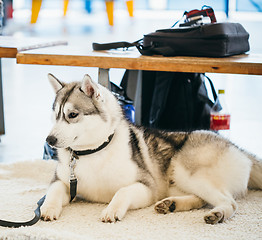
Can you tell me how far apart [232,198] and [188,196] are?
7.9 inches

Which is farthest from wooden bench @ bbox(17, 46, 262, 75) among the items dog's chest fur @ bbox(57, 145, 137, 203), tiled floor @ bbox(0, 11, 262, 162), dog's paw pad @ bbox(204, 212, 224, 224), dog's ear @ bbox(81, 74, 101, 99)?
tiled floor @ bbox(0, 11, 262, 162)

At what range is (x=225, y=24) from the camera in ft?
8.29

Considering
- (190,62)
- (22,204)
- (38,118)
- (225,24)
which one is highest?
(225,24)

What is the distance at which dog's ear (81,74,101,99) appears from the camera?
1.92 meters

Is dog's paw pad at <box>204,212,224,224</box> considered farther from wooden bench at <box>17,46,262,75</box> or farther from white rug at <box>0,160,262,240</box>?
wooden bench at <box>17,46,262,75</box>

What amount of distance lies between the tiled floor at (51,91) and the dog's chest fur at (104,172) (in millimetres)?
1304

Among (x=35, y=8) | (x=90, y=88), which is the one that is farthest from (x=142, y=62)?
(x=35, y=8)

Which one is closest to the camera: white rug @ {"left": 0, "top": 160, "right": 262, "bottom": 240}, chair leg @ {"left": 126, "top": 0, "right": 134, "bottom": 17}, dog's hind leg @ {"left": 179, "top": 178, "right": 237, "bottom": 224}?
white rug @ {"left": 0, "top": 160, "right": 262, "bottom": 240}

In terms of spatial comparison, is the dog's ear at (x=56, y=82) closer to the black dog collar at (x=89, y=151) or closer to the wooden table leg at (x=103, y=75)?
the black dog collar at (x=89, y=151)

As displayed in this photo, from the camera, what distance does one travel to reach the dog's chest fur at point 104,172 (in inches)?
78.3

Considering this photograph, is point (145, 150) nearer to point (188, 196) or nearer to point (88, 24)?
point (188, 196)

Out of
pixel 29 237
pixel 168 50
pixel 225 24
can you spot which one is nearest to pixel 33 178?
pixel 29 237

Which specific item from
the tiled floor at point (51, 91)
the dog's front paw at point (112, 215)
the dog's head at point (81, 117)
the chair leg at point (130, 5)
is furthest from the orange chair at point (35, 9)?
the dog's front paw at point (112, 215)

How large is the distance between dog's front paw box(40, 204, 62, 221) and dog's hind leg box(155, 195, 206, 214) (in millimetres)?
430
